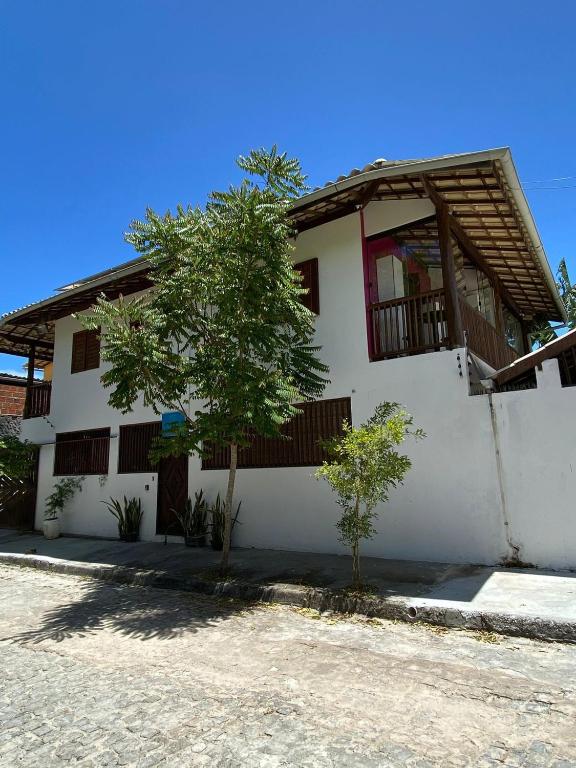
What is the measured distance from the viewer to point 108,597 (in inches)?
272

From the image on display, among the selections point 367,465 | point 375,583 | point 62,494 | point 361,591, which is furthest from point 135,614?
point 62,494

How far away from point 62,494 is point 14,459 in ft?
4.81

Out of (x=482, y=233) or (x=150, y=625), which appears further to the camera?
(x=482, y=233)

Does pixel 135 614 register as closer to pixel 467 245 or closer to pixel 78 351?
pixel 467 245

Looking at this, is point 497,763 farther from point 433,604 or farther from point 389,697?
point 433,604

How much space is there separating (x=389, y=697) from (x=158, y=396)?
5.00 m

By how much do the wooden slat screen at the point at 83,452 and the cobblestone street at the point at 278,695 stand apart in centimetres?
677

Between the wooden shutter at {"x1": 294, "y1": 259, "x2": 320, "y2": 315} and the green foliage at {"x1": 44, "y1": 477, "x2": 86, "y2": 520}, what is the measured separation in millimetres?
7503

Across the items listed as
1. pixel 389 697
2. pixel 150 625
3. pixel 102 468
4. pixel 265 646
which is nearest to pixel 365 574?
pixel 265 646

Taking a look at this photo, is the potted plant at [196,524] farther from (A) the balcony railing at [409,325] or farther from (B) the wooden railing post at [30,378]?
(B) the wooden railing post at [30,378]

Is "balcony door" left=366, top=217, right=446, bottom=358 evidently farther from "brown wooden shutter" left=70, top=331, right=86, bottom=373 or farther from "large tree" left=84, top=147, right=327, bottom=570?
"brown wooden shutter" left=70, top=331, right=86, bottom=373

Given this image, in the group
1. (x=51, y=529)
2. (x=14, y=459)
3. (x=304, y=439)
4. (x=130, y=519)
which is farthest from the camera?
(x=14, y=459)

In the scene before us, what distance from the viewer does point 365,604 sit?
18.1 feet

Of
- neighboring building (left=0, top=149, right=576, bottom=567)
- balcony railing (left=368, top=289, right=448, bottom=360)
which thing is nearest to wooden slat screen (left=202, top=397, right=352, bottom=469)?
neighboring building (left=0, top=149, right=576, bottom=567)
